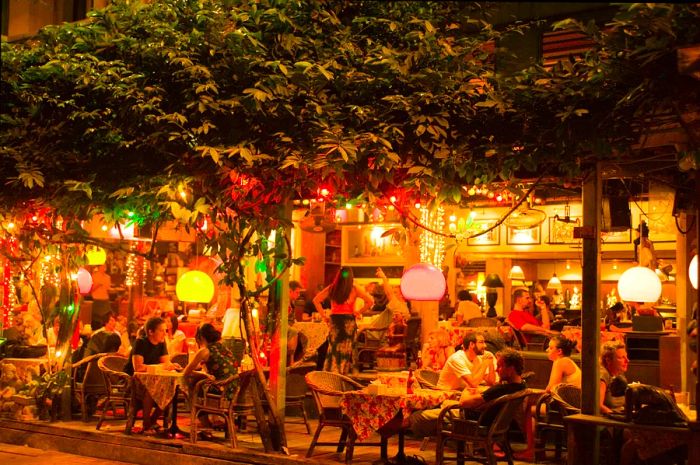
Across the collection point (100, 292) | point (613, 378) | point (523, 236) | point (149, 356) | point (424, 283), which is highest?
point (523, 236)

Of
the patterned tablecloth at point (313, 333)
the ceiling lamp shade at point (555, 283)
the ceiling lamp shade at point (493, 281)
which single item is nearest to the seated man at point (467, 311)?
the ceiling lamp shade at point (493, 281)

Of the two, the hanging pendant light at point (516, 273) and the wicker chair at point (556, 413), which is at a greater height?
the hanging pendant light at point (516, 273)

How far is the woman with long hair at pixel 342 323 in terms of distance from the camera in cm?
1280

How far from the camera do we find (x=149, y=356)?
39.3 ft

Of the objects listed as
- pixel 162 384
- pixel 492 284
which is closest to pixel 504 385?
pixel 162 384

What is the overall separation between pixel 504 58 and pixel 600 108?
5.86ft

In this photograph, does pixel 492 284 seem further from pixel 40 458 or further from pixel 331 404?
pixel 40 458

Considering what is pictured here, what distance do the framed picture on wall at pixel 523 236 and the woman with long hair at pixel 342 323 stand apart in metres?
7.12

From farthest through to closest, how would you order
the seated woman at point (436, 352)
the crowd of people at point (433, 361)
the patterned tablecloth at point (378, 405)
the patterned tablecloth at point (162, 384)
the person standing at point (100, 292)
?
1. the person standing at point (100, 292)
2. the seated woman at point (436, 352)
3. the patterned tablecloth at point (162, 384)
4. the patterned tablecloth at point (378, 405)
5. the crowd of people at point (433, 361)

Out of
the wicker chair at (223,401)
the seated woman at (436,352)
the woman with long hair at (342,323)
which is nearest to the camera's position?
the wicker chair at (223,401)

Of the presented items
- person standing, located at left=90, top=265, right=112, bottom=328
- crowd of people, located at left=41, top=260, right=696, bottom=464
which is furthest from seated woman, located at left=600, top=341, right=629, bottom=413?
person standing, located at left=90, top=265, right=112, bottom=328

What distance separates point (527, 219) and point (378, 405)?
513cm

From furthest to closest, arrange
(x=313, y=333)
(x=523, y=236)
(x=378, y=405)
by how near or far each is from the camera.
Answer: (x=523, y=236), (x=313, y=333), (x=378, y=405)

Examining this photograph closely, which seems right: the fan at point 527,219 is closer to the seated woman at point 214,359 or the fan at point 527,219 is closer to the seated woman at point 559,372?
the seated woman at point 559,372
